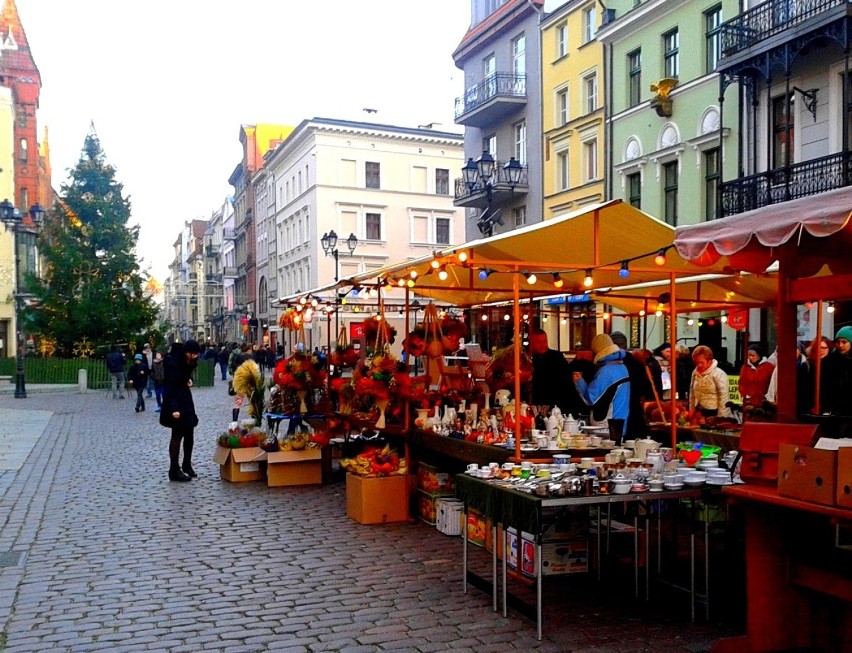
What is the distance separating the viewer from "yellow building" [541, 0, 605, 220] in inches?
1107

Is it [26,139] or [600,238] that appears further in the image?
[26,139]

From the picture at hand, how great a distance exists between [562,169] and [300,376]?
2043 centimetres

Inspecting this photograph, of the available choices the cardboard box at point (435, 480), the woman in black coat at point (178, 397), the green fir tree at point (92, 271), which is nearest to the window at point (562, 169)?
the woman in black coat at point (178, 397)

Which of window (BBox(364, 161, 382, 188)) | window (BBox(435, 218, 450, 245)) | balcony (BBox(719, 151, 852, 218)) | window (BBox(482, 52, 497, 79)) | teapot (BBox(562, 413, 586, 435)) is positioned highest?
window (BBox(482, 52, 497, 79))

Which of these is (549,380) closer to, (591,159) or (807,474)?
→ (807,474)

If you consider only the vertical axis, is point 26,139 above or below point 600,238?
above

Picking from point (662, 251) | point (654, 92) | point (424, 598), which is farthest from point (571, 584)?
point (654, 92)

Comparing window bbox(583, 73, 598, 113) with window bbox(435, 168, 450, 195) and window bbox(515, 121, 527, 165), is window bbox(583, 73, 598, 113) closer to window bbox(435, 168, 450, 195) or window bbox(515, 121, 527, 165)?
window bbox(515, 121, 527, 165)

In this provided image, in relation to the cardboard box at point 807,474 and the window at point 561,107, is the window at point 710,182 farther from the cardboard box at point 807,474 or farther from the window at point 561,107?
the cardboard box at point 807,474

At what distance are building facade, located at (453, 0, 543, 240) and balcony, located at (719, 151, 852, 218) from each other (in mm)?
11078

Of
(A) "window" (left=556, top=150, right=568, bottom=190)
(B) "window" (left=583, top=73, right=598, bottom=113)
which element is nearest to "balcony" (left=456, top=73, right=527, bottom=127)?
(A) "window" (left=556, top=150, right=568, bottom=190)

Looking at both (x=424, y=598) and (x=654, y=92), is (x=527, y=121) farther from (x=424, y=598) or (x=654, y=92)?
(x=424, y=598)

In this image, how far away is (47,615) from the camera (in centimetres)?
609

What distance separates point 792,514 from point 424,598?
284cm
